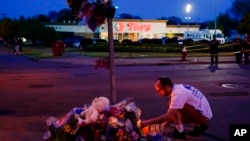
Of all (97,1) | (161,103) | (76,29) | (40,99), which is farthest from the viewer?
(76,29)

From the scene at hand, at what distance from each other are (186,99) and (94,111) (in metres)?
2.52

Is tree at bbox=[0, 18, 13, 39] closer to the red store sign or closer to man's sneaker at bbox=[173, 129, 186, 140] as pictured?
the red store sign

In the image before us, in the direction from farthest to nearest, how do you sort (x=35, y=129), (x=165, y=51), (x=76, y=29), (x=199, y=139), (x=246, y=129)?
(x=76, y=29)
(x=165, y=51)
(x=35, y=129)
(x=199, y=139)
(x=246, y=129)

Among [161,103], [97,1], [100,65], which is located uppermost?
[97,1]

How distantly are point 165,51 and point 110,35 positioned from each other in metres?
38.1

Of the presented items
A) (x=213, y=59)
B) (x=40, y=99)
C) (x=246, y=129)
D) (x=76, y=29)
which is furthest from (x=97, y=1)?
(x=76, y=29)

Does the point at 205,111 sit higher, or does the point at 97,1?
the point at 97,1

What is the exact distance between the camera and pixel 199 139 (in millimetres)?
8453

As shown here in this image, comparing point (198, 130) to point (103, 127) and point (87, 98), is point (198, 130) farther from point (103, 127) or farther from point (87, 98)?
point (87, 98)

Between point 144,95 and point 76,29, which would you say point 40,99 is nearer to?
point 144,95

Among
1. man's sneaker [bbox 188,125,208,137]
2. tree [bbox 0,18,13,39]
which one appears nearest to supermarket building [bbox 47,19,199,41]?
tree [bbox 0,18,13,39]

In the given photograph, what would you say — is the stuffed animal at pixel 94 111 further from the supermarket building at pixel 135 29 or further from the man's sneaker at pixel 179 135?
the supermarket building at pixel 135 29

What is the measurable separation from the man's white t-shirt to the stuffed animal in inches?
81.7

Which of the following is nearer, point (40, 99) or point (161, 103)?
point (161, 103)
